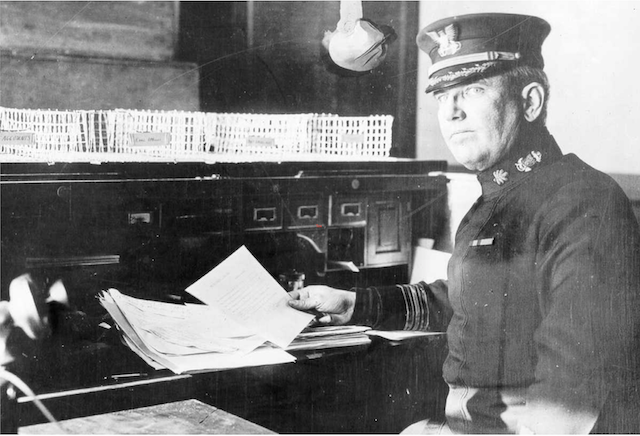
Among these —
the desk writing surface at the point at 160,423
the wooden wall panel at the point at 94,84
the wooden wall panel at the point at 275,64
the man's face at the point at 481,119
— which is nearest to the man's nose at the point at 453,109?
the man's face at the point at 481,119

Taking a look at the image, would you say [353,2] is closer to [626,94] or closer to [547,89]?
[547,89]

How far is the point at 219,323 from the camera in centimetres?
128

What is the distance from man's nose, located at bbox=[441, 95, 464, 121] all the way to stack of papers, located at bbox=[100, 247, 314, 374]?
1.58 feet

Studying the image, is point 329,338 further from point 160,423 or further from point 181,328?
point 160,423

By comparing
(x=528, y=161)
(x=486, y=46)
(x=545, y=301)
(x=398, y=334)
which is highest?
(x=486, y=46)

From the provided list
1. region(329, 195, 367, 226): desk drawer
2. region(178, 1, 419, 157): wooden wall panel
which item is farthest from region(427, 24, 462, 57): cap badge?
region(329, 195, 367, 226): desk drawer

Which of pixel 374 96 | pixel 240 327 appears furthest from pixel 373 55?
pixel 240 327

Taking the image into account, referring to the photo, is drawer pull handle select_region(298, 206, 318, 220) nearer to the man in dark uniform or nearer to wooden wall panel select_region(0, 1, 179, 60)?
the man in dark uniform

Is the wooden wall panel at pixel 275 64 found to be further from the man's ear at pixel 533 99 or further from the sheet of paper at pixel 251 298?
the sheet of paper at pixel 251 298

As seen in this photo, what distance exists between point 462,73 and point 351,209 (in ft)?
1.85

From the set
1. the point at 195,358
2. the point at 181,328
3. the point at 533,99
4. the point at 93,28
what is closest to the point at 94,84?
the point at 93,28

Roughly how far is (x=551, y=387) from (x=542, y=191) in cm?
34

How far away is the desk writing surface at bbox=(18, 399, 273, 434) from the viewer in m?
0.96

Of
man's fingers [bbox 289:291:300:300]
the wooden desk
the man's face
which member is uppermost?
the man's face
